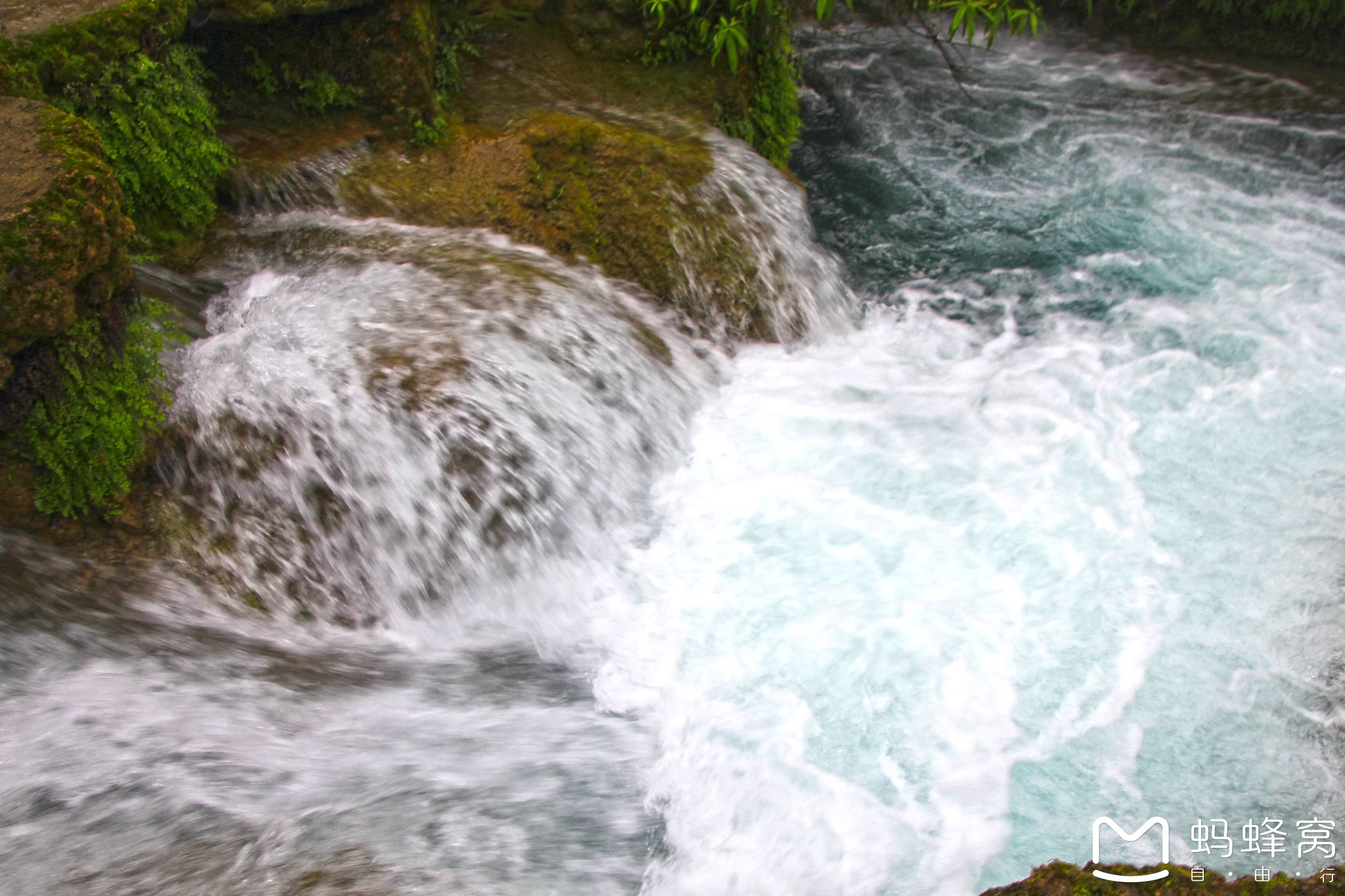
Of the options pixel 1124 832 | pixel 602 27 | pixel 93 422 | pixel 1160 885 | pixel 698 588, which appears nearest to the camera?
pixel 1160 885

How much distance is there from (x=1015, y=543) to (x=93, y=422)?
4000 mm

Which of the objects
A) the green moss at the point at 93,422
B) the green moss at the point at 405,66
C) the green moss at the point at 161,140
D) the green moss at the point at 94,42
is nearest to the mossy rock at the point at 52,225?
the green moss at the point at 93,422

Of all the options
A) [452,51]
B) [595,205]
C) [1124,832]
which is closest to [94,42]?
[452,51]

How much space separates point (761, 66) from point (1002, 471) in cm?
355

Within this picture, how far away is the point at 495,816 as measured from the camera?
288cm

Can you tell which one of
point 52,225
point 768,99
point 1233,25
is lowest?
point 52,225

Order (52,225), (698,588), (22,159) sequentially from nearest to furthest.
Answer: (52,225)
(22,159)
(698,588)

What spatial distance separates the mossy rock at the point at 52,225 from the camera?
3023 millimetres

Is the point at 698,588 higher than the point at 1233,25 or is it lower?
lower

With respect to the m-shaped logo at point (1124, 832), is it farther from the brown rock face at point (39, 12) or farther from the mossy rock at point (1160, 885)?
the brown rock face at point (39, 12)

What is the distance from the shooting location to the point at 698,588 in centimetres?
393

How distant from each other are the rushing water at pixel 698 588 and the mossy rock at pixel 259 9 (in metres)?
1.15

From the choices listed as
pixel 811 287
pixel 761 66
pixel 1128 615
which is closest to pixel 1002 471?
pixel 1128 615

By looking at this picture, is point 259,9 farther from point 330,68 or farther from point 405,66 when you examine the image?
point 405,66
